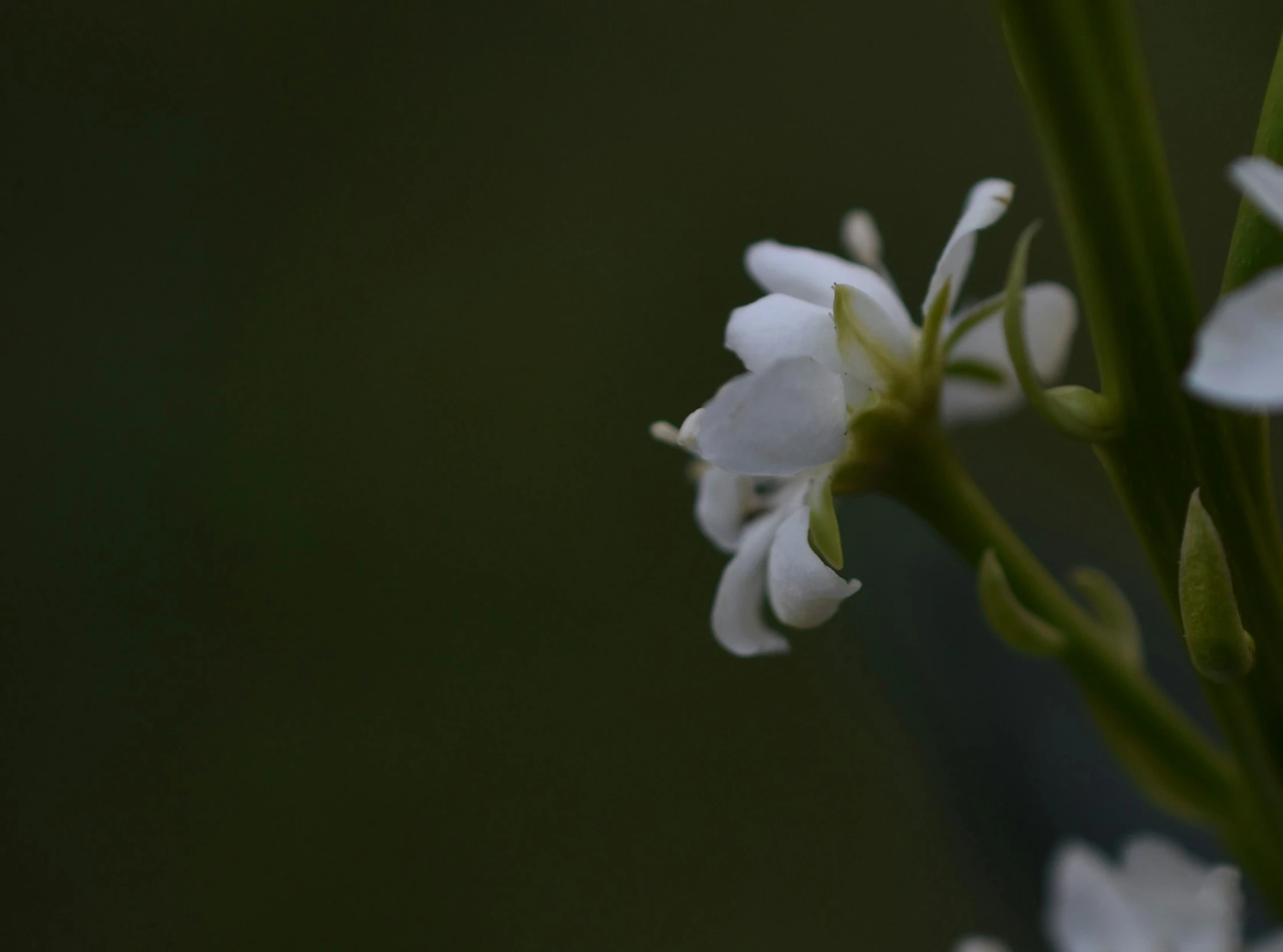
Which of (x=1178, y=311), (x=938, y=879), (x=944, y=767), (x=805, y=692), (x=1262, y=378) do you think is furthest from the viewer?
(x=805, y=692)

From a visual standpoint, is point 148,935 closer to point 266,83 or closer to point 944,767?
point 266,83

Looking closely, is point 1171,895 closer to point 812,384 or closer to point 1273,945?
point 1273,945

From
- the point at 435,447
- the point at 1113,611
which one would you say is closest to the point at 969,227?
the point at 1113,611

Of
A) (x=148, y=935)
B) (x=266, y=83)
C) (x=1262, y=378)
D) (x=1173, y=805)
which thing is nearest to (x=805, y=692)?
(x=148, y=935)

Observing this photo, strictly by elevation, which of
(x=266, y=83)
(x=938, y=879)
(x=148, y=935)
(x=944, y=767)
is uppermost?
(x=266, y=83)

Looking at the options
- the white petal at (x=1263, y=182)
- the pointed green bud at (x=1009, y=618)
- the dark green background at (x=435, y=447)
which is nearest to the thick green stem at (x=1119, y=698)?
the pointed green bud at (x=1009, y=618)

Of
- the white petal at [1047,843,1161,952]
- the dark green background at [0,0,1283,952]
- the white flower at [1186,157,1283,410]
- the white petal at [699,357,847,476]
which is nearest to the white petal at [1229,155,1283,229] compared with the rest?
the white flower at [1186,157,1283,410]

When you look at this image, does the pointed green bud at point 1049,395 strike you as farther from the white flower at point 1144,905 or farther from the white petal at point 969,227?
the white flower at point 1144,905
